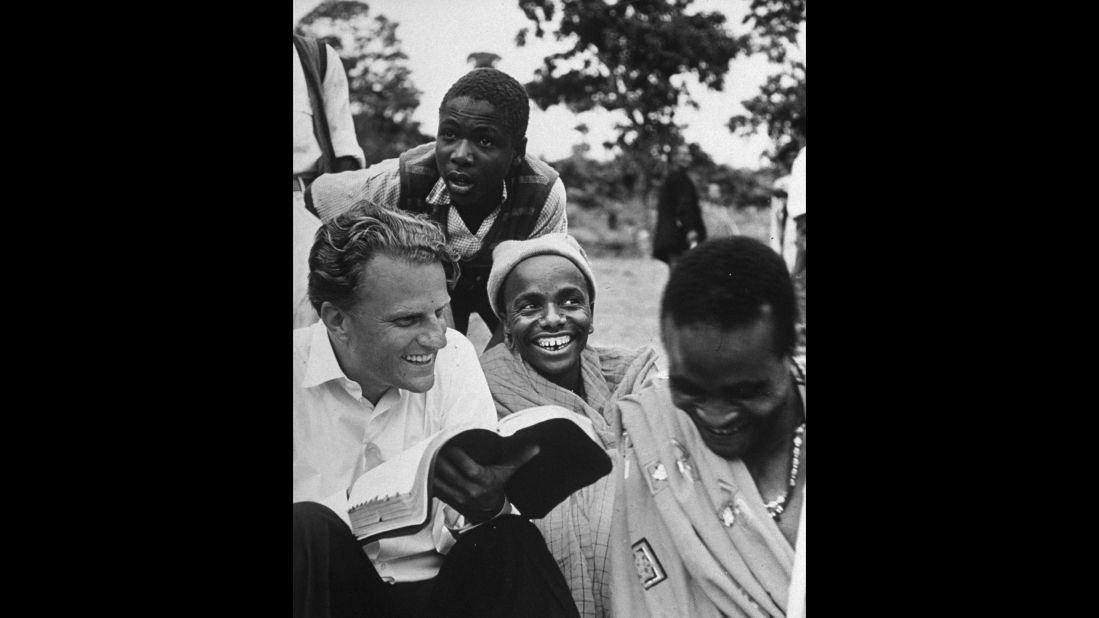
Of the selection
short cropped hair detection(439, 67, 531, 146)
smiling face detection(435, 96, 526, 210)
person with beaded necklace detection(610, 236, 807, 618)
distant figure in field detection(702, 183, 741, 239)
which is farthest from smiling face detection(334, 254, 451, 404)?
distant figure in field detection(702, 183, 741, 239)

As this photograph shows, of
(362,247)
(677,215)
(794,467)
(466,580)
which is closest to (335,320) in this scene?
(362,247)

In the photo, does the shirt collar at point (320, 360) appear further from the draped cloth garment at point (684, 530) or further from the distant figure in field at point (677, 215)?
the distant figure in field at point (677, 215)

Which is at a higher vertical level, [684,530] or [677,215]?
[677,215]

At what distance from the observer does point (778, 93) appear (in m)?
2.66

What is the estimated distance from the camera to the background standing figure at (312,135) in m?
2.64

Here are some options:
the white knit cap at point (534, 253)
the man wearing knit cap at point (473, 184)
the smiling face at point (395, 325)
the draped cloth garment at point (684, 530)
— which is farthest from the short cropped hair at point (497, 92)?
the draped cloth garment at point (684, 530)

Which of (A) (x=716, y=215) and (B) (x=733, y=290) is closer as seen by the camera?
(B) (x=733, y=290)

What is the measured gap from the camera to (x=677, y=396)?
102 inches

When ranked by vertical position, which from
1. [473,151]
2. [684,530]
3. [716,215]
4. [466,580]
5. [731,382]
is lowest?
[466,580]

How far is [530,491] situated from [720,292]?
0.77 meters

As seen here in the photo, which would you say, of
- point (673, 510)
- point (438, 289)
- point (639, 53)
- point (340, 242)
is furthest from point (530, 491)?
point (639, 53)

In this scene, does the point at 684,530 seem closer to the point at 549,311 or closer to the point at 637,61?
the point at 549,311

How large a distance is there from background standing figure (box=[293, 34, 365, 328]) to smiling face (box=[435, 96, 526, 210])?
27cm

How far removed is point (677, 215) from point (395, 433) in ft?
3.38
